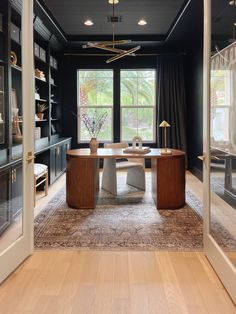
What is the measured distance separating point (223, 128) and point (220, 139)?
0.16 meters

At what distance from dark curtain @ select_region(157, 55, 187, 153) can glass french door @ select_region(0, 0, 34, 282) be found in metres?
4.52

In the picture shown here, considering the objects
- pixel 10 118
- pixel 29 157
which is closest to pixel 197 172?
pixel 10 118

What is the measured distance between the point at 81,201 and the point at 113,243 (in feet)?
4.44

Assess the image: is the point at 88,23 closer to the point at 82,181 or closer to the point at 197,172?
the point at 82,181

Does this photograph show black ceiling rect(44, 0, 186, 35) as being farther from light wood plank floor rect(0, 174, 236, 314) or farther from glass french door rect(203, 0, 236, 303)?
light wood plank floor rect(0, 174, 236, 314)

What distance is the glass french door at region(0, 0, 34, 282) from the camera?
8.80 ft

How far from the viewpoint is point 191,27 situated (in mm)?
6008

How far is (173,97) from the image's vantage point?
767 centimetres

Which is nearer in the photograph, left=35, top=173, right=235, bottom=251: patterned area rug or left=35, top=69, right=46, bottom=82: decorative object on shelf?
left=35, top=173, right=235, bottom=251: patterned area rug

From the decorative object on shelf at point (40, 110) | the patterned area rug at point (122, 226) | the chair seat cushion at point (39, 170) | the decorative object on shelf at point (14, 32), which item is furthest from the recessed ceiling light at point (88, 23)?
the patterned area rug at point (122, 226)

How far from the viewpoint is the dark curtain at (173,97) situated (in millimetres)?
7633

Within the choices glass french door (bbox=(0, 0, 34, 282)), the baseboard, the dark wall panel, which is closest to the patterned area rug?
glass french door (bbox=(0, 0, 34, 282))

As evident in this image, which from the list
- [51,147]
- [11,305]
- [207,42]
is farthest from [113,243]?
[51,147]

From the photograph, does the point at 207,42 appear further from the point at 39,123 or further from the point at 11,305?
the point at 39,123
